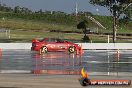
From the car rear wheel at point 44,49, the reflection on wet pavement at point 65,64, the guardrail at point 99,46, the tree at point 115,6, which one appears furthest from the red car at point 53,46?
the tree at point 115,6

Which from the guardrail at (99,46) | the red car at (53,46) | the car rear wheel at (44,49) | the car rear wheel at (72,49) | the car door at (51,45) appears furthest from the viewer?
the guardrail at (99,46)

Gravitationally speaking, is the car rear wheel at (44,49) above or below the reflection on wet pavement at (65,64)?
below

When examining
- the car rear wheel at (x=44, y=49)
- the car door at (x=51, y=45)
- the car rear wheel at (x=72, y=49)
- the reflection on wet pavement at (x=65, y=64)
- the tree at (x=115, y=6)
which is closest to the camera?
the reflection on wet pavement at (x=65, y=64)

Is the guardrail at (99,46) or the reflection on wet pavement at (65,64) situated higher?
the reflection on wet pavement at (65,64)

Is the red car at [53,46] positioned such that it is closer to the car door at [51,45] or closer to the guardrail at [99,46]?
the car door at [51,45]

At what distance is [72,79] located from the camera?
1515 cm

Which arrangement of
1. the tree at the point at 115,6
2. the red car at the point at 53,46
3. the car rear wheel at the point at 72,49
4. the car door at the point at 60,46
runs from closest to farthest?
1. the car rear wheel at the point at 72,49
2. the red car at the point at 53,46
3. the car door at the point at 60,46
4. the tree at the point at 115,6

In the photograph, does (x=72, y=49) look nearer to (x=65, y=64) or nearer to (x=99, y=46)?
(x=99, y=46)

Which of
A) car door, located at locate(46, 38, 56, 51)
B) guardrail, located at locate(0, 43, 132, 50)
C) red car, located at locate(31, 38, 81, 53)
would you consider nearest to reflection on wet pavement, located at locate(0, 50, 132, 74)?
red car, located at locate(31, 38, 81, 53)

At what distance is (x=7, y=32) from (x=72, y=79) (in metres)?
60.9

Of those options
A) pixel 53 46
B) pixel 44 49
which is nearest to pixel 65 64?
pixel 44 49

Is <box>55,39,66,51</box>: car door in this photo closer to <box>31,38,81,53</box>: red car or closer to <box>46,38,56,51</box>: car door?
<box>31,38,81,53</box>: red car

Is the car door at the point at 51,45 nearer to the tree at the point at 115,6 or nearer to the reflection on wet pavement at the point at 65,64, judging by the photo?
the reflection on wet pavement at the point at 65,64

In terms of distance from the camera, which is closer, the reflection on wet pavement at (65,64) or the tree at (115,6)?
the reflection on wet pavement at (65,64)
